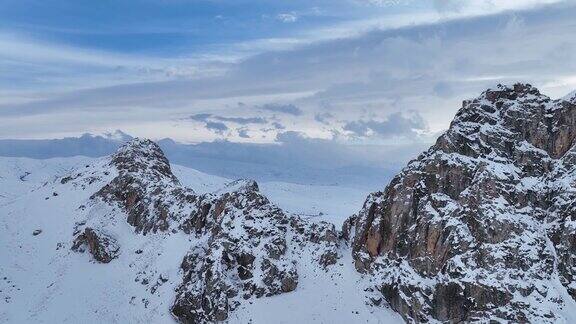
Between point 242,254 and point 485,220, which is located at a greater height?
point 485,220

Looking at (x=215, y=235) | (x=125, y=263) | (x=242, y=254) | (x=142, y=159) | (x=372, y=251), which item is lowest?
(x=125, y=263)

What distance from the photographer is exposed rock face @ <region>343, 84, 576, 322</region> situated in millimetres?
54688

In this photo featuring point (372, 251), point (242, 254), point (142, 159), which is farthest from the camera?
point (142, 159)

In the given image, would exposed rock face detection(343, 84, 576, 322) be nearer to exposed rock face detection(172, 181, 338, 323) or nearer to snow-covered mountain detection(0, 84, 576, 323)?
snow-covered mountain detection(0, 84, 576, 323)

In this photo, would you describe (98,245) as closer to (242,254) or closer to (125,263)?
(125,263)

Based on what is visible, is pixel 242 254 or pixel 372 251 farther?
pixel 242 254

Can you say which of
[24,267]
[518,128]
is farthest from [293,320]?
[24,267]

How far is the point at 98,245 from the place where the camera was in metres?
80.8

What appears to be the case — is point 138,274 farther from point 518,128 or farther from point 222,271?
point 518,128

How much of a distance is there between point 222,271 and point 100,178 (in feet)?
140

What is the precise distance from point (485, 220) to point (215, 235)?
37560 mm

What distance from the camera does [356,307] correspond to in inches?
2442

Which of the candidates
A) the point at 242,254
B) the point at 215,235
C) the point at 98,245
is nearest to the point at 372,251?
the point at 242,254

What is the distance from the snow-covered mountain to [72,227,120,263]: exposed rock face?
0.57ft
